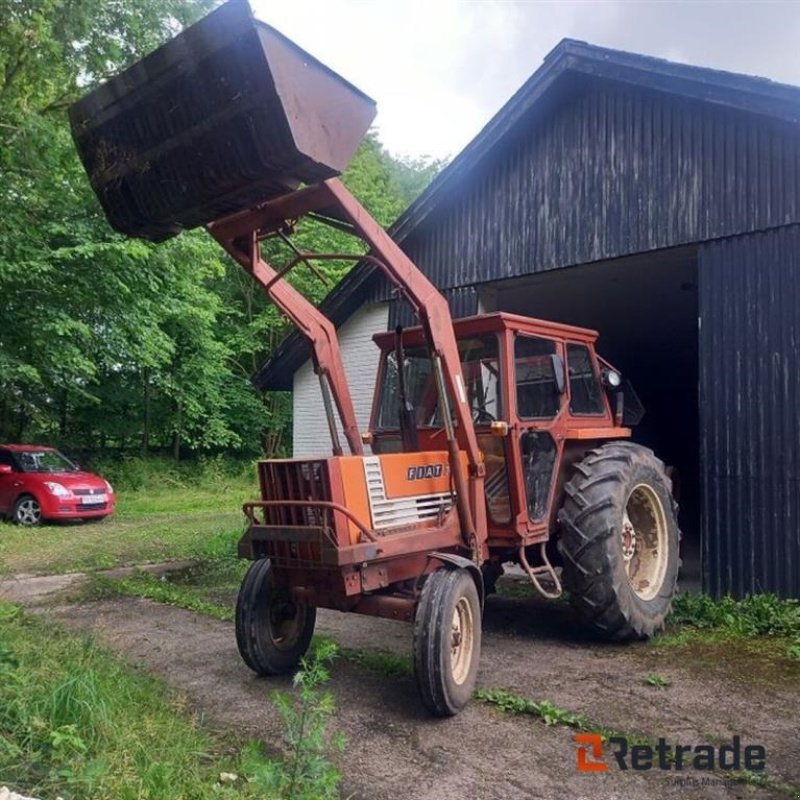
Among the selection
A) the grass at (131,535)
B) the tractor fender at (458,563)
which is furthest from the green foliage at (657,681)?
the grass at (131,535)

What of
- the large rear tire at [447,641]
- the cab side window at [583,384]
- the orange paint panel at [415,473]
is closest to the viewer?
the large rear tire at [447,641]

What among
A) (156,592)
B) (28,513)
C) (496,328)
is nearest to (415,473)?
(496,328)

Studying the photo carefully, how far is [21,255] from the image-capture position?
12.4 metres

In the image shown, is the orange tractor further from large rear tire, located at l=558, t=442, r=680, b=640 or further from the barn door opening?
the barn door opening

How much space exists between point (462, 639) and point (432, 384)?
2309mm

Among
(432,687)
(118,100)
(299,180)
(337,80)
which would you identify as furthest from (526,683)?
(118,100)

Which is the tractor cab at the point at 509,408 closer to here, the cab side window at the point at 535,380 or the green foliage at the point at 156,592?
the cab side window at the point at 535,380

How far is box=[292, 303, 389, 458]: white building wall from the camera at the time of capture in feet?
36.9

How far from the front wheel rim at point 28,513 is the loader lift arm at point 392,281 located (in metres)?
10.5

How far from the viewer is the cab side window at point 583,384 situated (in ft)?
21.5

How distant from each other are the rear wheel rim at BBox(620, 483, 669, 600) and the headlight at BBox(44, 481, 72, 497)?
35.9 ft

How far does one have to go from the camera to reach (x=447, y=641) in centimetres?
440

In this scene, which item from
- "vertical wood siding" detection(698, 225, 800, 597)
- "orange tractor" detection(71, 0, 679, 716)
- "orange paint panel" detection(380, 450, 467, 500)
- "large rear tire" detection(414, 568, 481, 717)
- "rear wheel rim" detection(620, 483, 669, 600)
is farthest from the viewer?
"vertical wood siding" detection(698, 225, 800, 597)

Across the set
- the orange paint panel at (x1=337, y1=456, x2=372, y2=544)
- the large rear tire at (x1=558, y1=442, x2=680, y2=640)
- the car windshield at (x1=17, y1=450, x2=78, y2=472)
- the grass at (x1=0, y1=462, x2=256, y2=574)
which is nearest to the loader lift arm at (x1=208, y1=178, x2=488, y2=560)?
the orange paint panel at (x1=337, y1=456, x2=372, y2=544)
